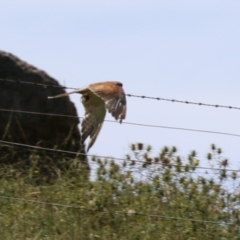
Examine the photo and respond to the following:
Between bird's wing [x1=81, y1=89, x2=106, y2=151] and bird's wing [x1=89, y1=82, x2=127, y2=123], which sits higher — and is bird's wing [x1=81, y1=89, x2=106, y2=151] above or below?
below

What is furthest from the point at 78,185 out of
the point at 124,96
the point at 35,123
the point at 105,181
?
the point at 35,123

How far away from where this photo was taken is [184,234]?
6.41 m

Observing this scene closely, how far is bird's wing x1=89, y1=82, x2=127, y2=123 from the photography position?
6.64 meters

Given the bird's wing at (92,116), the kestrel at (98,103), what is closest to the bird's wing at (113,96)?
the kestrel at (98,103)

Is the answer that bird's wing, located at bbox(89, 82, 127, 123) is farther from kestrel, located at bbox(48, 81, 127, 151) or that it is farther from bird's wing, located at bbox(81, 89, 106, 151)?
bird's wing, located at bbox(81, 89, 106, 151)

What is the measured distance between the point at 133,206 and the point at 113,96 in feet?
2.58

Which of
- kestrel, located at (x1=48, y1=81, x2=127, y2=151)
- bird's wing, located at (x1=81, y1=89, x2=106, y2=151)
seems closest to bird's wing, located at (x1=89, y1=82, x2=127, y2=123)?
kestrel, located at (x1=48, y1=81, x2=127, y2=151)

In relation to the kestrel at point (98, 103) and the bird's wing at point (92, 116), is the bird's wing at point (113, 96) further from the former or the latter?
the bird's wing at point (92, 116)

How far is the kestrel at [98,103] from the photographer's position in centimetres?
680

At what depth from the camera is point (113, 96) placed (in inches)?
271

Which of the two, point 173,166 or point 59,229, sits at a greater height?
point 173,166

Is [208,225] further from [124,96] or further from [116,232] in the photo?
[124,96]

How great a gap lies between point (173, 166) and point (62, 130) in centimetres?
260

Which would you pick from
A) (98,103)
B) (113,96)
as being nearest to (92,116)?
(98,103)
